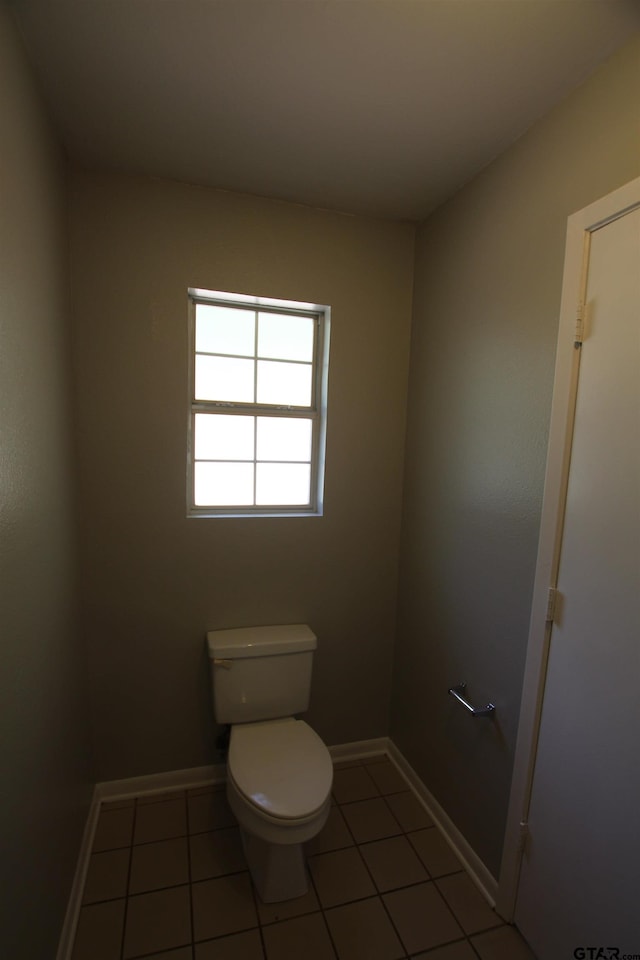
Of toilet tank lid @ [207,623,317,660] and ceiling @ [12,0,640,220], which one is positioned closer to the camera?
ceiling @ [12,0,640,220]

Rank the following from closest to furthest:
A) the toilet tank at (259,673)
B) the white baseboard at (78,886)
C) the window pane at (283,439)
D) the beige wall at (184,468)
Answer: the white baseboard at (78,886) → the beige wall at (184,468) → the toilet tank at (259,673) → the window pane at (283,439)

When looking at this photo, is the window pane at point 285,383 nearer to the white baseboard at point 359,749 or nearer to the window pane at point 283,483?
the window pane at point 283,483

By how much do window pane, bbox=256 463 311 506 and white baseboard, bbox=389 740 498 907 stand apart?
53.6 inches

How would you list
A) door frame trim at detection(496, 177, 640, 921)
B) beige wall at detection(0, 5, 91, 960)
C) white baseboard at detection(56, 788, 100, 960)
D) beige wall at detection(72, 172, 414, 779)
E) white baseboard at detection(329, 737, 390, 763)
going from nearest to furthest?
beige wall at detection(0, 5, 91, 960) < door frame trim at detection(496, 177, 640, 921) < white baseboard at detection(56, 788, 100, 960) < beige wall at detection(72, 172, 414, 779) < white baseboard at detection(329, 737, 390, 763)

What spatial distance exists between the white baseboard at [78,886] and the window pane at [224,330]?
1948 mm

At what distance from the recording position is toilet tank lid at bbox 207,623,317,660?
1.78m

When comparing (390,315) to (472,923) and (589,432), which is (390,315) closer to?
(589,432)

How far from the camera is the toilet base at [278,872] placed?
1453 mm

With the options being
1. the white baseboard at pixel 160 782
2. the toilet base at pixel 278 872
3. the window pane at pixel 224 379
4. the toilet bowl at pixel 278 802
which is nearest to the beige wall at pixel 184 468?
the white baseboard at pixel 160 782

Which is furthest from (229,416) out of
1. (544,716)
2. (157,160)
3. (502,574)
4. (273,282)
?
(544,716)

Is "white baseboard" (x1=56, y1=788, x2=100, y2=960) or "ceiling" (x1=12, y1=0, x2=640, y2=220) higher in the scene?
"ceiling" (x1=12, y1=0, x2=640, y2=220)

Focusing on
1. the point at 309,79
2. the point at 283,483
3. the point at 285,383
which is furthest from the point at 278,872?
the point at 309,79

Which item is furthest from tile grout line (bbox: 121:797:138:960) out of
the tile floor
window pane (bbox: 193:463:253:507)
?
window pane (bbox: 193:463:253:507)

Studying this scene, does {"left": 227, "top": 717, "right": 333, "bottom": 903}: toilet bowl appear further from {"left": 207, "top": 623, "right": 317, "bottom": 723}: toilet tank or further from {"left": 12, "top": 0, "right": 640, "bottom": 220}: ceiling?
{"left": 12, "top": 0, "right": 640, "bottom": 220}: ceiling
